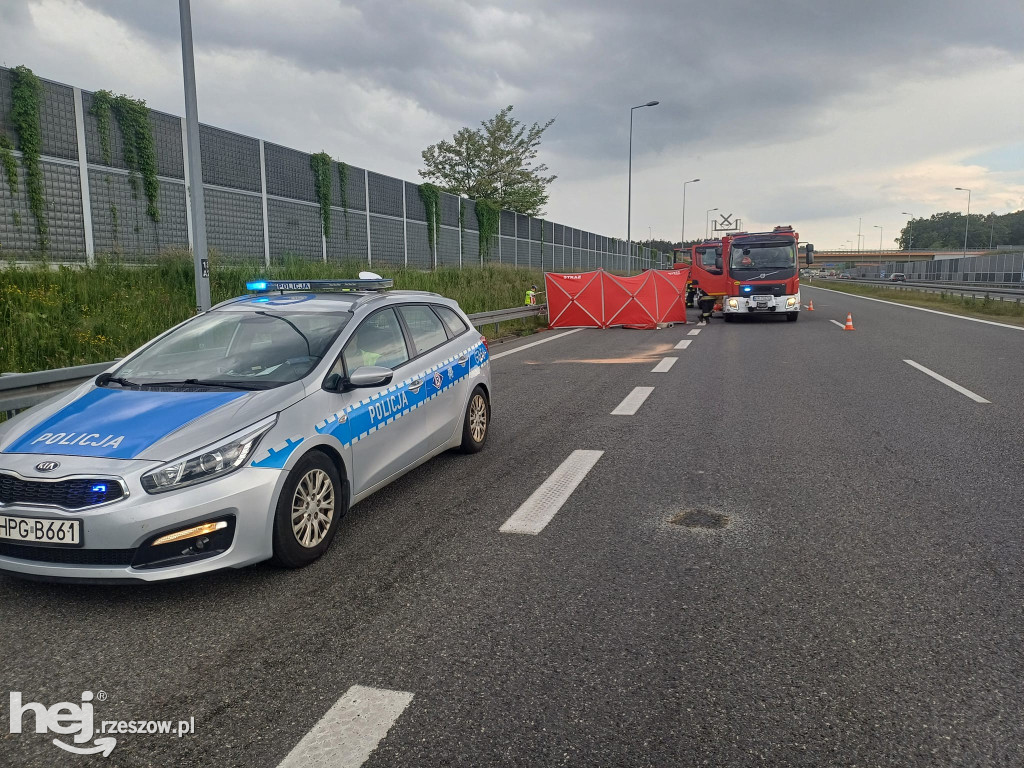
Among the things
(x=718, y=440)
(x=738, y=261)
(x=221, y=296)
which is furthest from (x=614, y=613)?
(x=738, y=261)

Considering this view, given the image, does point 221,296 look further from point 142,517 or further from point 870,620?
point 870,620

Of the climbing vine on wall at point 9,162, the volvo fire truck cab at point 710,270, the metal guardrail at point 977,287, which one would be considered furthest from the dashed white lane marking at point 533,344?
the metal guardrail at point 977,287

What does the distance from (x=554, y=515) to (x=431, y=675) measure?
79.9 inches

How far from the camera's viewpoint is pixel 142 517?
11.1 feet

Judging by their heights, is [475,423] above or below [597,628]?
above

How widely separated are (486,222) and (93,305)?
22.3 m

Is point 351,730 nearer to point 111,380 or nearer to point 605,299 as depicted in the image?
point 111,380

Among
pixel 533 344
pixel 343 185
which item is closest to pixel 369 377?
pixel 533 344

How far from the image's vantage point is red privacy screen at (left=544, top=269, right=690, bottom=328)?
21.6 m

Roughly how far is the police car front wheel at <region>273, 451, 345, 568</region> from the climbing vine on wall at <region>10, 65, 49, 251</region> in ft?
34.9

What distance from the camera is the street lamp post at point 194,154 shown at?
10.9 m

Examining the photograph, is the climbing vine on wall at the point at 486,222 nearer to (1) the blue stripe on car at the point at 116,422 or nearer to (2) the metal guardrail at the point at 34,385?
(2) the metal guardrail at the point at 34,385

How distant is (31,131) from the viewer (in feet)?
39.9

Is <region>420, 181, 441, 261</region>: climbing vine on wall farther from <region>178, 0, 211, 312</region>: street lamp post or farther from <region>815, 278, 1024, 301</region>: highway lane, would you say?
<region>815, 278, 1024, 301</region>: highway lane
